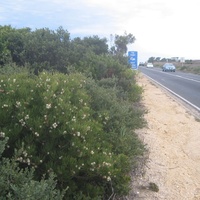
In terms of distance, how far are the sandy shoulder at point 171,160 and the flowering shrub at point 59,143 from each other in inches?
43.1

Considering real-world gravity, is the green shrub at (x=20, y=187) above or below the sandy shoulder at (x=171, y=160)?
above

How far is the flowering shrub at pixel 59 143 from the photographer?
3.82 metres

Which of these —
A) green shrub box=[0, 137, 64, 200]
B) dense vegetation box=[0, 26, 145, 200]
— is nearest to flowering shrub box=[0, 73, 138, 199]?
dense vegetation box=[0, 26, 145, 200]

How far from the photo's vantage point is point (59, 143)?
157 inches

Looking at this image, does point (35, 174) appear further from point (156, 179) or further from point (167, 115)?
point (167, 115)

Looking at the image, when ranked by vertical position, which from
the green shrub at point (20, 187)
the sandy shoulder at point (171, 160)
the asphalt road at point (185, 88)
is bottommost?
the asphalt road at point (185, 88)

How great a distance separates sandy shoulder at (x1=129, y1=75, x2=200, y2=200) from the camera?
524 centimetres

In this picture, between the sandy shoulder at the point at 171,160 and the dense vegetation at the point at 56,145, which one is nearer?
the dense vegetation at the point at 56,145

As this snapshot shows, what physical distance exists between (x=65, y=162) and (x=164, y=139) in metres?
4.80

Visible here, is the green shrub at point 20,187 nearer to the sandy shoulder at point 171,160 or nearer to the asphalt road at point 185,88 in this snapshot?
the sandy shoulder at point 171,160

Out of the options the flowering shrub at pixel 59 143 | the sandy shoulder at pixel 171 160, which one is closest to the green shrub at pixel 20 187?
the flowering shrub at pixel 59 143

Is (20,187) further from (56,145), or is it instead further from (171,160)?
(171,160)

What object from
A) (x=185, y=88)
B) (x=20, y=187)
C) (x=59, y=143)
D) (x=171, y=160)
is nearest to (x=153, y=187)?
(x=171, y=160)

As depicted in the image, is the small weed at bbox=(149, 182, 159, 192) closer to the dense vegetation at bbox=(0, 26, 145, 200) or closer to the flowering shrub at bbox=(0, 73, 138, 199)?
the dense vegetation at bbox=(0, 26, 145, 200)
